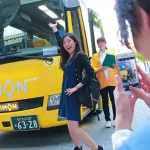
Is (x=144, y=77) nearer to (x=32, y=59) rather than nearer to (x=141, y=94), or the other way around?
(x=141, y=94)

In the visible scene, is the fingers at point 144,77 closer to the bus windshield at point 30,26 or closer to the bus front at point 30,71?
the bus front at point 30,71

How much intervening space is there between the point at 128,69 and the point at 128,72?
0.13 feet

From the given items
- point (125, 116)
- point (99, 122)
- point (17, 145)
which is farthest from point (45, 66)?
point (125, 116)

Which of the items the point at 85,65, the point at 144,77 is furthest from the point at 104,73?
the point at 144,77

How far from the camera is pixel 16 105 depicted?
4.71m

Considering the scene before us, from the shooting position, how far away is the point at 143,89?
124 centimetres

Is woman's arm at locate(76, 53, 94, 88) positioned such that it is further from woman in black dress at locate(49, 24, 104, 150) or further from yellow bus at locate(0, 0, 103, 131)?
yellow bus at locate(0, 0, 103, 131)

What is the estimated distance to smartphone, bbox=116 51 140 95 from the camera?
1331 mm

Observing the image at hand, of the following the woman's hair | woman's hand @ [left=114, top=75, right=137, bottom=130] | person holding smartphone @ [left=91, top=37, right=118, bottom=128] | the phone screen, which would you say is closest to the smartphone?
the phone screen

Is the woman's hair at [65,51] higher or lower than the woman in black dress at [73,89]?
higher

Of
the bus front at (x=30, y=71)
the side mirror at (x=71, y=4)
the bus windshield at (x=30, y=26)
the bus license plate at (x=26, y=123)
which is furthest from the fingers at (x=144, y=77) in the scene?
the bus windshield at (x=30, y=26)

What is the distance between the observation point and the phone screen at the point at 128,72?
1.33m

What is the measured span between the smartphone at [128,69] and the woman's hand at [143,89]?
0.04m

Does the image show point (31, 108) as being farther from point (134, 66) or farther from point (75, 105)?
point (134, 66)
